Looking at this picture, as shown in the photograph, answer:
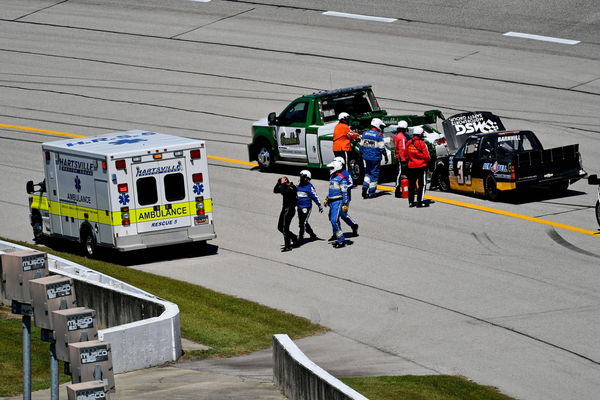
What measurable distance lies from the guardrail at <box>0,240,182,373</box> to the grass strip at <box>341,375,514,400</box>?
2949 mm

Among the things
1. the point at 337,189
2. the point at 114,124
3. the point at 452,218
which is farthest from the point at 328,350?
the point at 114,124

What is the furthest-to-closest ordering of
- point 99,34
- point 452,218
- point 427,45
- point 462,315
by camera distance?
point 99,34 → point 427,45 → point 452,218 → point 462,315

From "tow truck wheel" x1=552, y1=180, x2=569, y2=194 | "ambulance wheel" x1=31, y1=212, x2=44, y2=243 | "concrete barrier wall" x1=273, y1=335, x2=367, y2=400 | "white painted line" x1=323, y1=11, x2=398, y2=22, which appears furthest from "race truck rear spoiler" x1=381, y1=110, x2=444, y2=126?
"white painted line" x1=323, y1=11, x2=398, y2=22

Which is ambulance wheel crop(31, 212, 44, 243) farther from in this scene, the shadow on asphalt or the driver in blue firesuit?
the driver in blue firesuit

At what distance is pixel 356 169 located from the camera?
2803cm

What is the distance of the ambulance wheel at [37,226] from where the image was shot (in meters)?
25.4

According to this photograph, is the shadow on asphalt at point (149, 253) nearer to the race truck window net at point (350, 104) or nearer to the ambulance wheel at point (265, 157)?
the ambulance wheel at point (265, 157)

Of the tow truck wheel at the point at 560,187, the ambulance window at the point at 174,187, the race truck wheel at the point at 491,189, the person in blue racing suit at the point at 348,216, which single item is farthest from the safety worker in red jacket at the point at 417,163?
the ambulance window at the point at 174,187

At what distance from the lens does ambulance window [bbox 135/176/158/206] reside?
23.0 meters

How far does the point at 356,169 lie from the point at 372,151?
158cm

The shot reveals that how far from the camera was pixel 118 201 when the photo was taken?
2289cm

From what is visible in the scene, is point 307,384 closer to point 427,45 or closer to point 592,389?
point 592,389

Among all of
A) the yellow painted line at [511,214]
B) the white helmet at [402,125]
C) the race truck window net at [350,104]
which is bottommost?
the yellow painted line at [511,214]

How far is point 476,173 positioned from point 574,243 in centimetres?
401
